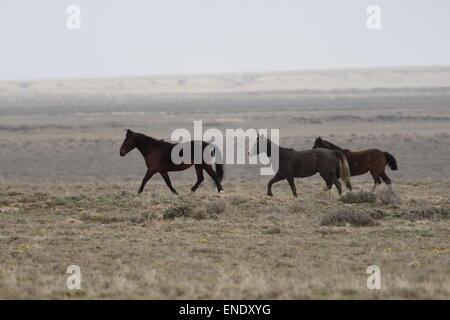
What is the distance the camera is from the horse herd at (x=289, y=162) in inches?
730

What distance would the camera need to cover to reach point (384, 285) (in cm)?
977

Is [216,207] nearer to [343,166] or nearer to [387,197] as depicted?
[387,197]

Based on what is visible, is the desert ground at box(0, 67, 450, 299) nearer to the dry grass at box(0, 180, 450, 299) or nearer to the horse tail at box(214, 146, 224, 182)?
the dry grass at box(0, 180, 450, 299)

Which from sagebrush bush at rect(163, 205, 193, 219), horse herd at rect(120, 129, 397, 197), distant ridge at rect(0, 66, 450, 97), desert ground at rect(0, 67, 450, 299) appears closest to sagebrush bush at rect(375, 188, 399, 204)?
desert ground at rect(0, 67, 450, 299)

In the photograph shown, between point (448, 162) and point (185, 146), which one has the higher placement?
point (185, 146)

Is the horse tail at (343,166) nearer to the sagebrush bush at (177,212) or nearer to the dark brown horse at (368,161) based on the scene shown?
the dark brown horse at (368,161)

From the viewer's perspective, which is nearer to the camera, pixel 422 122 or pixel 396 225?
pixel 396 225

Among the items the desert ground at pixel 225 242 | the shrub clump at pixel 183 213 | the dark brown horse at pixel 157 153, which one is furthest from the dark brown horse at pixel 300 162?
the shrub clump at pixel 183 213

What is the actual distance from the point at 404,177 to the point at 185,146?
14471mm

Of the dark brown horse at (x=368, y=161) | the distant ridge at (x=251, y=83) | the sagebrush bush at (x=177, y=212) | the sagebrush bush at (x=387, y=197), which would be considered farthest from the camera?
the distant ridge at (x=251, y=83)

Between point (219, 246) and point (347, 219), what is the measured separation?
3257 mm

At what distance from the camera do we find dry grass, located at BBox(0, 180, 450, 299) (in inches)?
379
